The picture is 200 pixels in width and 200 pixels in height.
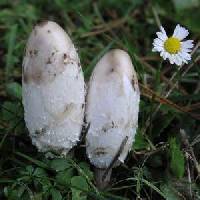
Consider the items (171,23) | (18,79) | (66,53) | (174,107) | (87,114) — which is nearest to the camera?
(66,53)

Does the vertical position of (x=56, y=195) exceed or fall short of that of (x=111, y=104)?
it falls short

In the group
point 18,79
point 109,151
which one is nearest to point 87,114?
point 109,151

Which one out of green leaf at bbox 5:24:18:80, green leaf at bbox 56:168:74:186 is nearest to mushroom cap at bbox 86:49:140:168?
green leaf at bbox 56:168:74:186

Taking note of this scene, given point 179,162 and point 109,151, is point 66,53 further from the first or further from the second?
point 179,162

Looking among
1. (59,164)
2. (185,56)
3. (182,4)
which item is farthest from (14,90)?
(182,4)

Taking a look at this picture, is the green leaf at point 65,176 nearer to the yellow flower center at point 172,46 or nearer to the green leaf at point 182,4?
the yellow flower center at point 172,46

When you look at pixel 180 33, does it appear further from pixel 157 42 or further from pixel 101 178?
pixel 101 178

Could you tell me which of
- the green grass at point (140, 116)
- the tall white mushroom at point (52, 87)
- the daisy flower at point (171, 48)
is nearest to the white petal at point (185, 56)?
the daisy flower at point (171, 48)
